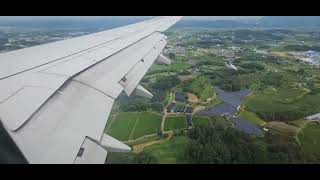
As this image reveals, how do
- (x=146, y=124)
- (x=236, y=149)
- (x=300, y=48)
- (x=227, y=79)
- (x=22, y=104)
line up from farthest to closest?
(x=300, y=48), (x=227, y=79), (x=146, y=124), (x=236, y=149), (x=22, y=104)

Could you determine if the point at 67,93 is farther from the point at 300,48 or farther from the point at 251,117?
the point at 300,48

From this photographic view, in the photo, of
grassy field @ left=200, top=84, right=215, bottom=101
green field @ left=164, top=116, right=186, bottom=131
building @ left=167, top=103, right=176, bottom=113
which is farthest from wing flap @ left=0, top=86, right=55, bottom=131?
grassy field @ left=200, top=84, right=215, bottom=101

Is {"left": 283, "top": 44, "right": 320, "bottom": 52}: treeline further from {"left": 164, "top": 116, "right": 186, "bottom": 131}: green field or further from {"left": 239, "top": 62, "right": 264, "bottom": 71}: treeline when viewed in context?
{"left": 164, "top": 116, "right": 186, "bottom": 131}: green field

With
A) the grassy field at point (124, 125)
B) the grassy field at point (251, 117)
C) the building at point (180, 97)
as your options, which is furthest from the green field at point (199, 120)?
the building at point (180, 97)

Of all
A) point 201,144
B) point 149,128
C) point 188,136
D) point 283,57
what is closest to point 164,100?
point 149,128

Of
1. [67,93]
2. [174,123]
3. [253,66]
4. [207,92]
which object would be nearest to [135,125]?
[174,123]

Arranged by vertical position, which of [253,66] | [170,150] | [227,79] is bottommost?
[253,66]
